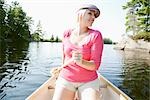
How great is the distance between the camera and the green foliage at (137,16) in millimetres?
26344

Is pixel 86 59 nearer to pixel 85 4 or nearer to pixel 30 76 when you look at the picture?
pixel 85 4

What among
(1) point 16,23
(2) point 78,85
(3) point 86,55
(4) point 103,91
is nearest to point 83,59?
(3) point 86,55

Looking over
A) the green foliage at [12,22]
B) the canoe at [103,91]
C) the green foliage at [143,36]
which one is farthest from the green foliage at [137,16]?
the canoe at [103,91]

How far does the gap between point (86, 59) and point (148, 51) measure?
2113 centimetres

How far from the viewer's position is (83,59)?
210 centimetres

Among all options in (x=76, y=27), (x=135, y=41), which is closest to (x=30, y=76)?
(x=76, y=27)

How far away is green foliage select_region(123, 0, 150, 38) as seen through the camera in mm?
26344

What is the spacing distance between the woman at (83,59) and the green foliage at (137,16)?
78.9ft

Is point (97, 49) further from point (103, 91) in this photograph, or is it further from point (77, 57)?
point (103, 91)

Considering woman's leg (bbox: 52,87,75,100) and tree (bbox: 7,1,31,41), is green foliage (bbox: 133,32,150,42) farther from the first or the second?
woman's leg (bbox: 52,87,75,100)

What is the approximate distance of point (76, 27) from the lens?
227 centimetres

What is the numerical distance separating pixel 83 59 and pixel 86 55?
0.15 feet

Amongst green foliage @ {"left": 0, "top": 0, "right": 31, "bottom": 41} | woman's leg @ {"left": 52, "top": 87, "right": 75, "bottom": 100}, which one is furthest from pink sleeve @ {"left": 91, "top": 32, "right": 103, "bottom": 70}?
green foliage @ {"left": 0, "top": 0, "right": 31, "bottom": 41}

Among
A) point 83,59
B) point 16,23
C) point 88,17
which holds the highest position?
point 16,23
